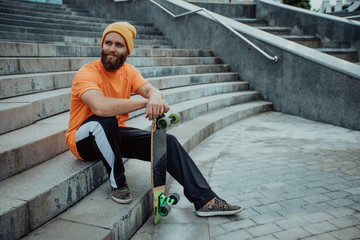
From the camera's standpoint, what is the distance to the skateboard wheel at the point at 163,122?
7.64 ft

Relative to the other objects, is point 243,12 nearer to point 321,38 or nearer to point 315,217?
point 321,38

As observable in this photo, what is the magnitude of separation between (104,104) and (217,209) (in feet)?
4.11

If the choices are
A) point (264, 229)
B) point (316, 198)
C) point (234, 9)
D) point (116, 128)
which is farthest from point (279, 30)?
point (116, 128)

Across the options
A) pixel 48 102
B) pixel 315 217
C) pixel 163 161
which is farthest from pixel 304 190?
pixel 48 102

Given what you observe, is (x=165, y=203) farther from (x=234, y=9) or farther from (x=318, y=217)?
(x=234, y=9)

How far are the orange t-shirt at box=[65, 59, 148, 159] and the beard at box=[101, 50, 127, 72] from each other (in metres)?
0.06

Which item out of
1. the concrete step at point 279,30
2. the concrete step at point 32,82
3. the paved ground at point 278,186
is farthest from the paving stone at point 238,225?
the concrete step at point 279,30

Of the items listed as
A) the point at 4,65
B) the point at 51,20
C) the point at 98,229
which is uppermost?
the point at 51,20

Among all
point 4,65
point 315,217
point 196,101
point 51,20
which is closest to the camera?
point 315,217

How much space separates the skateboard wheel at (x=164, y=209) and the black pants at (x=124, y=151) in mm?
271

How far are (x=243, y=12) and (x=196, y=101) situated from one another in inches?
284

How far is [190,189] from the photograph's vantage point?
103 inches

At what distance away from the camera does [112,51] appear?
A: 2.62 metres

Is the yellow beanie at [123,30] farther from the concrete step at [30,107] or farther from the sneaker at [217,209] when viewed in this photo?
the sneaker at [217,209]
